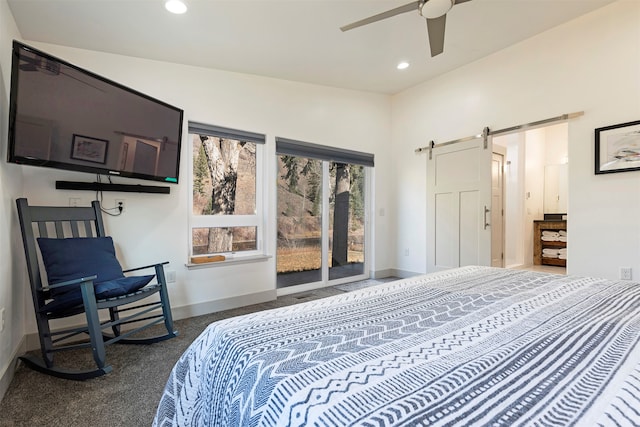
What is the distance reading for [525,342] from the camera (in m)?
0.85

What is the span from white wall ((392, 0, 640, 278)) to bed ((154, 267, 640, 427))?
197cm

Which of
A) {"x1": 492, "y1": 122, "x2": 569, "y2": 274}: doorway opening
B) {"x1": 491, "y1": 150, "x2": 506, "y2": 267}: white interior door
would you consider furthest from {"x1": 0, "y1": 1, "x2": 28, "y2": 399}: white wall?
{"x1": 492, "y1": 122, "x2": 569, "y2": 274}: doorway opening

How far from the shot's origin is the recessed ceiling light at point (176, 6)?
215cm

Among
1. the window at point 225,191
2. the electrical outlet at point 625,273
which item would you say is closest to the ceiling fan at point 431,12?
the window at point 225,191

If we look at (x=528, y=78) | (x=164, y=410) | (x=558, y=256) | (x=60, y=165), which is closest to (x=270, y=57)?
(x=60, y=165)

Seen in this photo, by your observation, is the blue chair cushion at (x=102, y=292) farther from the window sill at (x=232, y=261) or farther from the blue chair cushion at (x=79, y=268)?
the window sill at (x=232, y=261)

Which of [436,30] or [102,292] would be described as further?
[436,30]

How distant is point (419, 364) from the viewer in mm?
715

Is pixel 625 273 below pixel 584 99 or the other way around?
below

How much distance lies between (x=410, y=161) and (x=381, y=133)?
61 cm

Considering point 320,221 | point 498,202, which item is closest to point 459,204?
point 498,202

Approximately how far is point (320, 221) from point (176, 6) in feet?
8.74

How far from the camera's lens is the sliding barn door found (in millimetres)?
3739

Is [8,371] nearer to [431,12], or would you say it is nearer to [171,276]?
[171,276]
